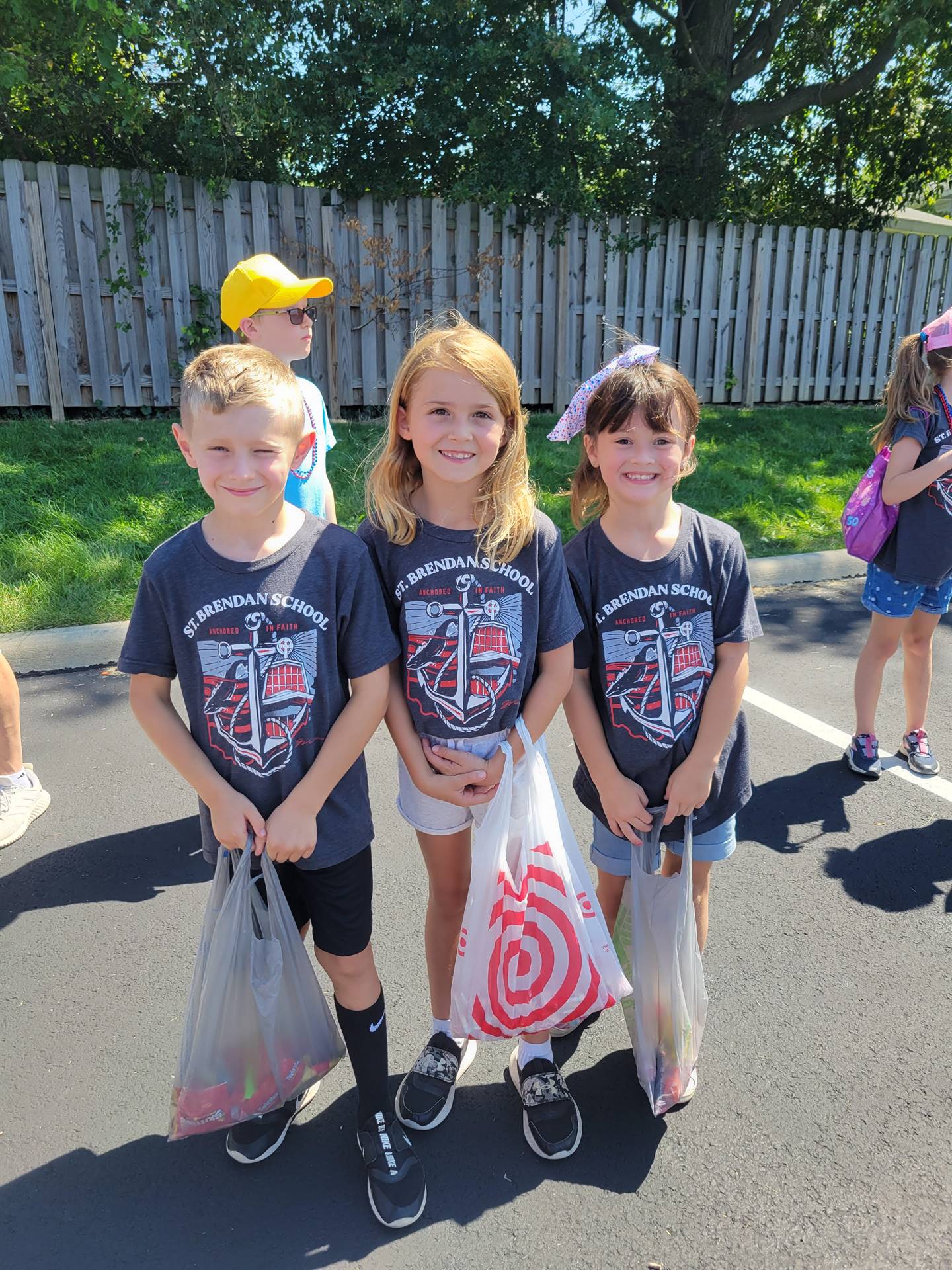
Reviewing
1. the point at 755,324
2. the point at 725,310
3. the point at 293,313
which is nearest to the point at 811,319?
the point at 755,324

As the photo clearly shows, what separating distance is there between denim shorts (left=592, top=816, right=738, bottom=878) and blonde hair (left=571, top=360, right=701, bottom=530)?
2.78 feet

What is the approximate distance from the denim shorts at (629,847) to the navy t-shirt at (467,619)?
0.46 m

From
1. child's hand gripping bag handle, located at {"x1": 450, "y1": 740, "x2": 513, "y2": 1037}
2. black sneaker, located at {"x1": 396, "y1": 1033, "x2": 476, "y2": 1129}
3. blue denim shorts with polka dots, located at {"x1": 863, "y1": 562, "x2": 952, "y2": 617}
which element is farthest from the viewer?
blue denim shorts with polka dots, located at {"x1": 863, "y1": 562, "x2": 952, "y2": 617}

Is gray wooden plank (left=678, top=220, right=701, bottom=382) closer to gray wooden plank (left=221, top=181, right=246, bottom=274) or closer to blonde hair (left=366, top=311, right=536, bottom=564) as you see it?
gray wooden plank (left=221, top=181, right=246, bottom=274)

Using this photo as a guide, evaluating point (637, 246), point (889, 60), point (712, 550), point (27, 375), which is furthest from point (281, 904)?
point (889, 60)

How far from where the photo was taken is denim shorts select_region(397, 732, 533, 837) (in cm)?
198

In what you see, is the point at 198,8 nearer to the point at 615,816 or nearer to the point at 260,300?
the point at 260,300

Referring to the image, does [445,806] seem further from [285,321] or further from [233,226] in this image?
[233,226]

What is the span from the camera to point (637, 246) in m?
9.56

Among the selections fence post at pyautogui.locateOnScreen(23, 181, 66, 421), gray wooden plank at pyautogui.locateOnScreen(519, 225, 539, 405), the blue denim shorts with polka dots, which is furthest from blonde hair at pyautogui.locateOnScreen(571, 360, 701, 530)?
gray wooden plank at pyautogui.locateOnScreen(519, 225, 539, 405)

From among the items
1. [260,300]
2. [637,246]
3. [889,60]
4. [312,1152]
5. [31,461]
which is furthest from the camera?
[889,60]

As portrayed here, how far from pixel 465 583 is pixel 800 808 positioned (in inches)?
83.3

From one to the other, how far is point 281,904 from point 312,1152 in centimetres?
62

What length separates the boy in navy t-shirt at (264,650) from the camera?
68.9 inches
